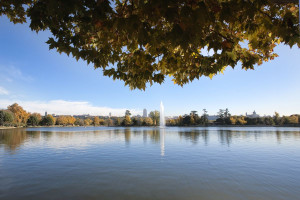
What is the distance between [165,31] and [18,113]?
127m

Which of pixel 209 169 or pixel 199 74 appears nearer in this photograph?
pixel 199 74

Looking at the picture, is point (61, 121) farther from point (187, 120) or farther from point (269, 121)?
point (269, 121)

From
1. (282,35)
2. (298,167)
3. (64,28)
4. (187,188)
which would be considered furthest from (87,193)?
(298,167)

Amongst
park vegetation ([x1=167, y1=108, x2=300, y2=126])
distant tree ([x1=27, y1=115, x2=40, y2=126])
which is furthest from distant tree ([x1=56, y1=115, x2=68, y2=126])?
park vegetation ([x1=167, y1=108, x2=300, y2=126])

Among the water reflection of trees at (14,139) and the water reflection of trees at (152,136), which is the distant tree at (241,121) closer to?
the water reflection of trees at (152,136)

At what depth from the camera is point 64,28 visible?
4.10 meters

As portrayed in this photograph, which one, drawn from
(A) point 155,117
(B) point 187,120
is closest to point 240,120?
(B) point 187,120

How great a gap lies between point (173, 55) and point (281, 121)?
11943cm

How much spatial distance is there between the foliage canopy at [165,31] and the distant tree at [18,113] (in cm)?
12195

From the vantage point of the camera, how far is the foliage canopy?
111 inches

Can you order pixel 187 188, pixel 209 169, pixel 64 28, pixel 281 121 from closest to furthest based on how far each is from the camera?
pixel 64 28
pixel 187 188
pixel 209 169
pixel 281 121

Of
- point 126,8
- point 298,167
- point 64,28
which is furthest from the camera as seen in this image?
point 298,167

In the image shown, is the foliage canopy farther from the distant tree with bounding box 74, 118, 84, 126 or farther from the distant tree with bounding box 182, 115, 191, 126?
the distant tree with bounding box 74, 118, 84, 126

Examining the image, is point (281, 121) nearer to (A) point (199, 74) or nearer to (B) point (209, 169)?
(B) point (209, 169)
